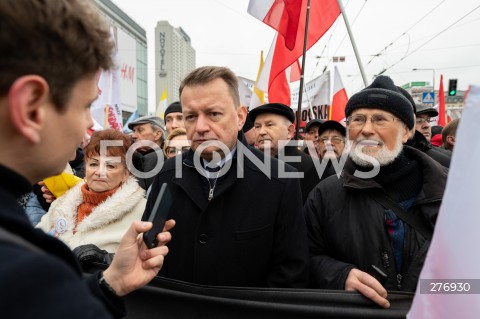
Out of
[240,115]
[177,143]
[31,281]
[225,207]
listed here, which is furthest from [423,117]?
[31,281]

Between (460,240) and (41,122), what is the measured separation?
3.35 feet

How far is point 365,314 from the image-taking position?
5.14 feet

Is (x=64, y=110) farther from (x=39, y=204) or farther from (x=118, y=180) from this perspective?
(x=39, y=204)

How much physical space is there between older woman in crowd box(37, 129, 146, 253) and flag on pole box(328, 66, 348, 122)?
5459 millimetres

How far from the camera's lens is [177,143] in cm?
389

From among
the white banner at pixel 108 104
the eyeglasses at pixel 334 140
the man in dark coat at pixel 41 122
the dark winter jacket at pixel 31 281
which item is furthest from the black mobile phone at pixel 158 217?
the white banner at pixel 108 104

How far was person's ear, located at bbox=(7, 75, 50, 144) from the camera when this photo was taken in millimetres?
678

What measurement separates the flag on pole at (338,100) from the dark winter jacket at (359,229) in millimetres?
5412

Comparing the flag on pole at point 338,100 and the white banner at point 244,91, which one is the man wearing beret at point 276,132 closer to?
the flag on pole at point 338,100

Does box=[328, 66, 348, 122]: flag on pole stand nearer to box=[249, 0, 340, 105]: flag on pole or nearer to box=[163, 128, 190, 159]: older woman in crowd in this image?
box=[249, 0, 340, 105]: flag on pole

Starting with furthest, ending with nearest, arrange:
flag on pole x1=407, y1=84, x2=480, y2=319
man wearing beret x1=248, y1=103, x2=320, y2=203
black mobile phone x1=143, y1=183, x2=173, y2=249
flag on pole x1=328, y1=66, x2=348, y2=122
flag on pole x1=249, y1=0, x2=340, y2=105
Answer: flag on pole x1=328, y1=66, x2=348, y2=122 → flag on pole x1=249, y1=0, x2=340, y2=105 → man wearing beret x1=248, y1=103, x2=320, y2=203 → black mobile phone x1=143, y1=183, x2=173, y2=249 → flag on pole x1=407, y1=84, x2=480, y2=319

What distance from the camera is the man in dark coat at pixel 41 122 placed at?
597 millimetres

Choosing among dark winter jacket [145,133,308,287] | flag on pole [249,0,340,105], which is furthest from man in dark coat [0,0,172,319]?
flag on pole [249,0,340,105]

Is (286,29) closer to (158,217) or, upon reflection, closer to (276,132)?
(276,132)
